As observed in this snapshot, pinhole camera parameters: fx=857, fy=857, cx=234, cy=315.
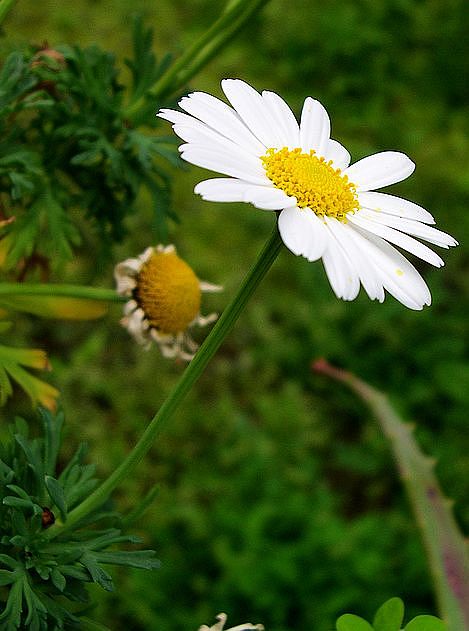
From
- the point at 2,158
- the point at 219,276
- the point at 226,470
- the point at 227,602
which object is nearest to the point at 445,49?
the point at 219,276

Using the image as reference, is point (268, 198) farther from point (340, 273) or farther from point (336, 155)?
point (336, 155)

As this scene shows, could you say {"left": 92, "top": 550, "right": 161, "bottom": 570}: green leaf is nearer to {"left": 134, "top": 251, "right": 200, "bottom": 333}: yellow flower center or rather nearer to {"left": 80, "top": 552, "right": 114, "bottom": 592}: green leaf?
{"left": 80, "top": 552, "right": 114, "bottom": 592}: green leaf

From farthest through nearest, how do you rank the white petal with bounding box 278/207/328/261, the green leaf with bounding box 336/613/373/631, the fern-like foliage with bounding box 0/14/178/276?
the fern-like foliage with bounding box 0/14/178/276, the green leaf with bounding box 336/613/373/631, the white petal with bounding box 278/207/328/261

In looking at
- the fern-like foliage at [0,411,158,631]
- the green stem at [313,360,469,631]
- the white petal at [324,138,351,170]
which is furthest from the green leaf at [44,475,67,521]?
the green stem at [313,360,469,631]

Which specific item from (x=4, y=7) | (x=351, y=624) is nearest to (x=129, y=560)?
(x=351, y=624)

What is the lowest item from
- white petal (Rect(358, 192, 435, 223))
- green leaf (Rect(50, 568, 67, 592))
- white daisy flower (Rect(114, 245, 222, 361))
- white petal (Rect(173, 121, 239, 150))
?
green leaf (Rect(50, 568, 67, 592))

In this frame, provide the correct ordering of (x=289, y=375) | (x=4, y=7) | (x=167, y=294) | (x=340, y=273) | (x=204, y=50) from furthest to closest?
(x=289, y=375), (x=204, y=50), (x=167, y=294), (x=4, y=7), (x=340, y=273)

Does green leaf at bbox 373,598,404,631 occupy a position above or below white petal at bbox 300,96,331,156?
below

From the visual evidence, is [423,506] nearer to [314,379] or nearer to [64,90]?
[64,90]
